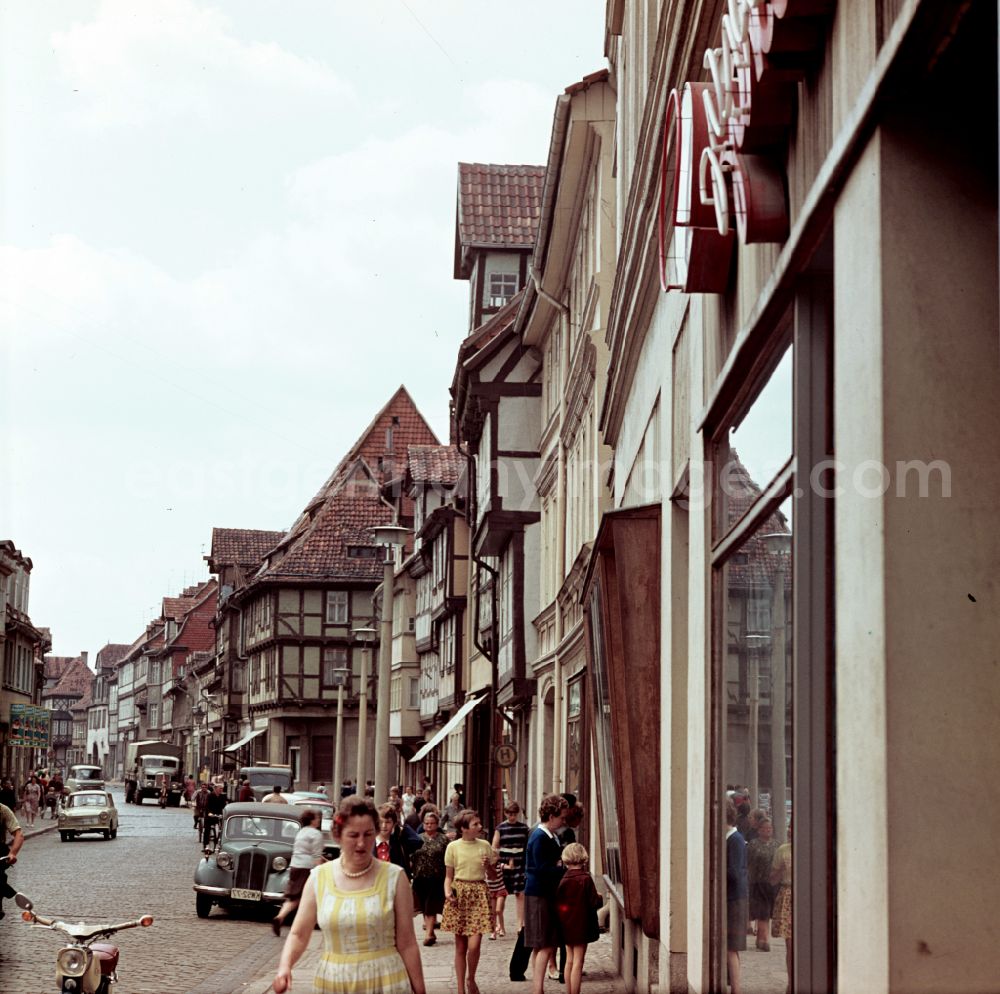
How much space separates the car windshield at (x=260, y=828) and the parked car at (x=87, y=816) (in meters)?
27.4

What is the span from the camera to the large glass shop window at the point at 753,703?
7207 mm

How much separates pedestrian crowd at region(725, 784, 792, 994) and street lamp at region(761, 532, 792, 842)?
14 centimetres

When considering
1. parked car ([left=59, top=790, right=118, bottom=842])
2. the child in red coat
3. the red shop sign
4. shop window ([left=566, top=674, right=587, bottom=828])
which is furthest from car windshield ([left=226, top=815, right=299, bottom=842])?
parked car ([left=59, top=790, right=118, bottom=842])

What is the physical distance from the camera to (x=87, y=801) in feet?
167

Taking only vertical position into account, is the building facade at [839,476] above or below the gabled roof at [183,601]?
below

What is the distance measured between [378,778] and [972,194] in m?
24.4

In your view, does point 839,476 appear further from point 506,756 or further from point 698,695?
point 506,756

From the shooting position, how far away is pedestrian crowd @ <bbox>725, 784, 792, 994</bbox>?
719 cm

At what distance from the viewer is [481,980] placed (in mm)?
16328

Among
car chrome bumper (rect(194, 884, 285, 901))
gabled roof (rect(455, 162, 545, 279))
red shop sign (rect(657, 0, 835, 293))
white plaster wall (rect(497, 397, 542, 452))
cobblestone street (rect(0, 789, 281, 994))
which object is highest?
gabled roof (rect(455, 162, 545, 279))

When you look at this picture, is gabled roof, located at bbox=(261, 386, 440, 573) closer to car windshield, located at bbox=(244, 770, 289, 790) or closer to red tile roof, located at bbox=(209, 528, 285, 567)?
red tile roof, located at bbox=(209, 528, 285, 567)

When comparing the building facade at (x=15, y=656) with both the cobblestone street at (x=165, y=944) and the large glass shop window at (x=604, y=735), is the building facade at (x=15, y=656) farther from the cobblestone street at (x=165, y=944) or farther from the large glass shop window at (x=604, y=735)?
the large glass shop window at (x=604, y=735)

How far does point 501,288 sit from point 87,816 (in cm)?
1997

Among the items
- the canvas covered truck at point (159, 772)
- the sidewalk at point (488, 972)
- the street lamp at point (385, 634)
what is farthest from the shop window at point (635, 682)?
the canvas covered truck at point (159, 772)
